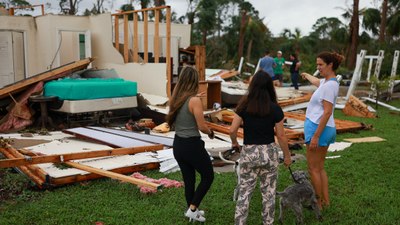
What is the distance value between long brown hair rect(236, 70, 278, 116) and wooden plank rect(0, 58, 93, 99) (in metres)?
8.13

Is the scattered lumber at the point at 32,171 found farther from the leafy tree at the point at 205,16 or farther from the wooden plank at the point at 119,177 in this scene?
the leafy tree at the point at 205,16

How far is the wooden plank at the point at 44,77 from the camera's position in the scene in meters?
10.3

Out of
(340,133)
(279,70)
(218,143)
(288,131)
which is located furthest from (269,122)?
(279,70)

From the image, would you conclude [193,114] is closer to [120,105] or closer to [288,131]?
[288,131]

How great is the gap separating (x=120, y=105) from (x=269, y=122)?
7.61 metres

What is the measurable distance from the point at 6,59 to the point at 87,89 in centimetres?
497

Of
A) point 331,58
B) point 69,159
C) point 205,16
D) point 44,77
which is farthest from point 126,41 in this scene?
point 205,16

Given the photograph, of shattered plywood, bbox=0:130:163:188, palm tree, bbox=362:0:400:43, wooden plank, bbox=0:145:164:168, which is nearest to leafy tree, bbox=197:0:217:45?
palm tree, bbox=362:0:400:43

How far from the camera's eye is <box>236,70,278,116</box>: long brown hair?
3.81 meters

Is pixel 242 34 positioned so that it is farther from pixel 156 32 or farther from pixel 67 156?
pixel 67 156

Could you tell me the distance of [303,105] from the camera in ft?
46.7

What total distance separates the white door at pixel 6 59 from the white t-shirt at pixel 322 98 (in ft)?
38.9

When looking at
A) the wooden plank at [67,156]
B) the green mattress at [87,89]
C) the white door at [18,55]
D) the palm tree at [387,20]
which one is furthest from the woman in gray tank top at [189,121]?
the palm tree at [387,20]

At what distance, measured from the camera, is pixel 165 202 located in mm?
5105
